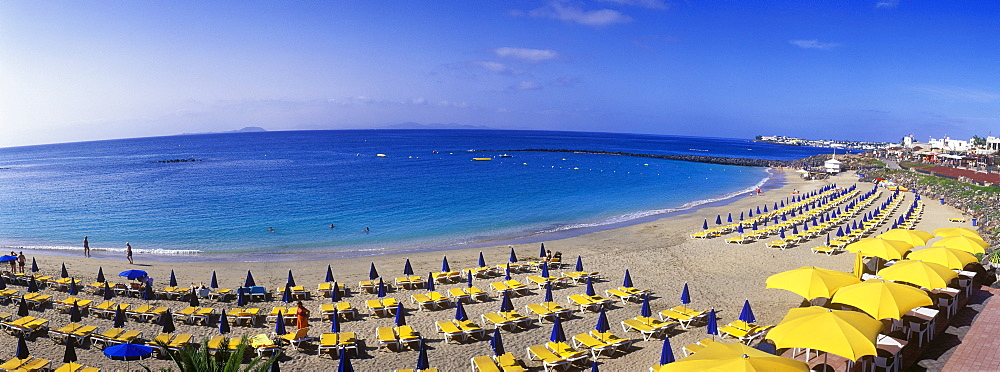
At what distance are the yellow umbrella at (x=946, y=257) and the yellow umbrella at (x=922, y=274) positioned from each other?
42.0 inches

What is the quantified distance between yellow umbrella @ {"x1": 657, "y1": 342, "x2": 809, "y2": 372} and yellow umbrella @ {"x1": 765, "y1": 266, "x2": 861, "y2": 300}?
4516 millimetres

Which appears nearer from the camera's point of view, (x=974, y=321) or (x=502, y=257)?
(x=974, y=321)

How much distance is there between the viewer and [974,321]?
11891mm

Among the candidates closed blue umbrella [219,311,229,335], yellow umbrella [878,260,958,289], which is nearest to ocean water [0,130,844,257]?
closed blue umbrella [219,311,229,335]

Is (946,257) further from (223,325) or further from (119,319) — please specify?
(119,319)

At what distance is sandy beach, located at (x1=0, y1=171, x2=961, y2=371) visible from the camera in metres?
11.9

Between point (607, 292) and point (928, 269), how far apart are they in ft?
25.0

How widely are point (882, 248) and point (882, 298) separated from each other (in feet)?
19.0

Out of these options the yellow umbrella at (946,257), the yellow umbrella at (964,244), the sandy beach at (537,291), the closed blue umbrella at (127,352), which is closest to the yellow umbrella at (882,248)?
the yellow umbrella at (946,257)

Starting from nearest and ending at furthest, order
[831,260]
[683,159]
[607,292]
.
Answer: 1. [607,292]
2. [831,260]
3. [683,159]

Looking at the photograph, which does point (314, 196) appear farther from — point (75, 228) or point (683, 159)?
point (683, 159)

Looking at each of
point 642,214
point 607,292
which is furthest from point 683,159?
point 607,292

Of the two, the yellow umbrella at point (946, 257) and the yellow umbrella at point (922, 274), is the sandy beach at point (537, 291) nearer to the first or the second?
the yellow umbrella at point (922, 274)

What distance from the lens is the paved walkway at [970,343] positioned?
9625 millimetres
